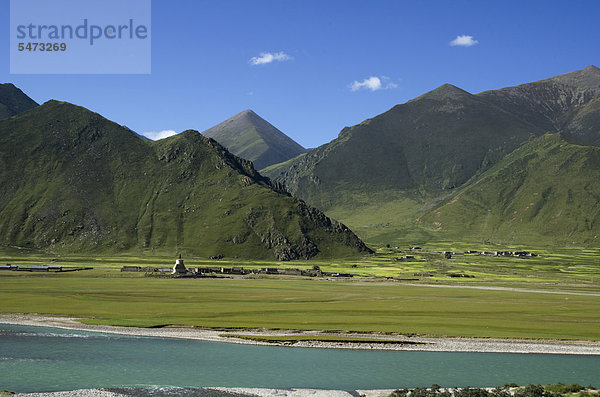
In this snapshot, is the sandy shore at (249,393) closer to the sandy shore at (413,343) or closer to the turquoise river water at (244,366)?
the turquoise river water at (244,366)

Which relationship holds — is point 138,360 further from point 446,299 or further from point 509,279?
point 509,279

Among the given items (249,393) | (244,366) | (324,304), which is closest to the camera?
(249,393)

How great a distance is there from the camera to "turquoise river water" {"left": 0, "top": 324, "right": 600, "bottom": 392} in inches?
2096

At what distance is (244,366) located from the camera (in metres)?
60.1

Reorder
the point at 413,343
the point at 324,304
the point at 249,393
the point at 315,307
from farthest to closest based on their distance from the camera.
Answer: the point at 324,304 → the point at 315,307 → the point at 413,343 → the point at 249,393

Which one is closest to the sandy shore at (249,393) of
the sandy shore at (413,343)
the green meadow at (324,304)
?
the sandy shore at (413,343)

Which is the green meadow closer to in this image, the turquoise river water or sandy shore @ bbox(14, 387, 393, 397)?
the turquoise river water

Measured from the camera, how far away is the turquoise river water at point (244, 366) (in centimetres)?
5325

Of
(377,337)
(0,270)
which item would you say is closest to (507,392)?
(377,337)

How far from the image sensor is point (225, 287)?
5738 inches

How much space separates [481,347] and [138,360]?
45.1m

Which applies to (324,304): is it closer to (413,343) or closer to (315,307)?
(315,307)

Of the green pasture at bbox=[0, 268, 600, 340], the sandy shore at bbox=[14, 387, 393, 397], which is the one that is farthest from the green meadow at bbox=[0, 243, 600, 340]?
the sandy shore at bbox=[14, 387, 393, 397]

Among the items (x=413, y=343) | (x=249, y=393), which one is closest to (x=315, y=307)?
(x=413, y=343)
